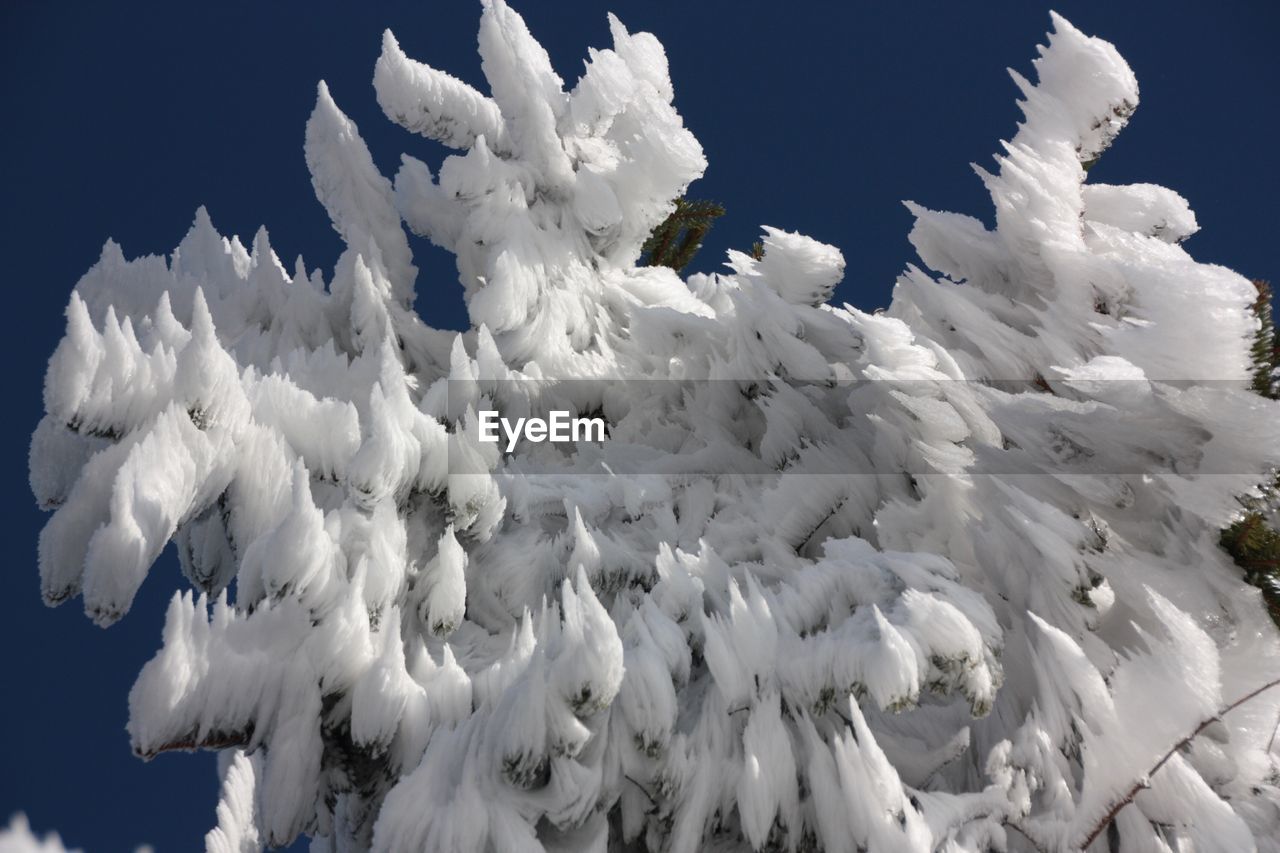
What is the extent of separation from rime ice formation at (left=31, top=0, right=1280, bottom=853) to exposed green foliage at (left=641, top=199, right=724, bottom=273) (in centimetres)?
275

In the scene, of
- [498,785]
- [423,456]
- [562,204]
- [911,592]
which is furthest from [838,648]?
[562,204]

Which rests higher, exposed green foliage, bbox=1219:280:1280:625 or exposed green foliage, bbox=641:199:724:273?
exposed green foliage, bbox=1219:280:1280:625

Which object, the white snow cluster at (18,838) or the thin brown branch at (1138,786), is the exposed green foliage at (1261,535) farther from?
the white snow cluster at (18,838)

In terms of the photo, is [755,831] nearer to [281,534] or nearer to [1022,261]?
[281,534]

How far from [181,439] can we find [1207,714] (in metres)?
3.99

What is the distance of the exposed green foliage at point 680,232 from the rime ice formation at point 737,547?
2.75 m

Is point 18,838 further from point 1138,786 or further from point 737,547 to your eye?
point 1138,786

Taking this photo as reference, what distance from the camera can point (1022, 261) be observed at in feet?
15.8

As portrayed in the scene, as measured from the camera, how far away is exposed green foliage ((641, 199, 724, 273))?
825 centimetres

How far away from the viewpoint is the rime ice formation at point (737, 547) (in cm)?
302

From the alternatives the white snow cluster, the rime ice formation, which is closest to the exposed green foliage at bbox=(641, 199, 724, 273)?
the rime ice formation

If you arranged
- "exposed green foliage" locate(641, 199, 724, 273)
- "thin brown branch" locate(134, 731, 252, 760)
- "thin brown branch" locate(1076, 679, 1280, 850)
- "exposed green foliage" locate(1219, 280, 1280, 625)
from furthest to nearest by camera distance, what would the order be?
"exposed green foliage" locate(641, 199, 724, 273), "exposed green foliage" locate(1219, 280, 1280, 625), "thin brown branch" locate(134, 731, 252, 760), "thin brown branch" locate(1076, 679, 1280, 850)

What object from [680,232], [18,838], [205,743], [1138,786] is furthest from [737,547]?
[680,232]

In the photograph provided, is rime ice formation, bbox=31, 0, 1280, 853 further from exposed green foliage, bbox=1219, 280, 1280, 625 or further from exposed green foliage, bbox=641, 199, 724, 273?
exposed green foliage, bbox=641, 199, 724, 273
